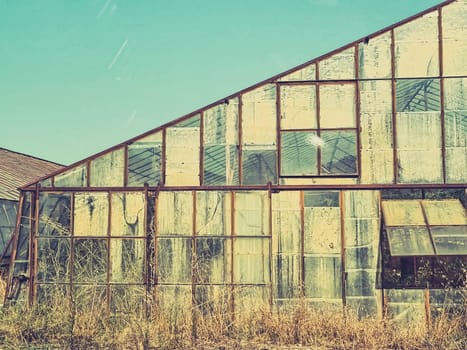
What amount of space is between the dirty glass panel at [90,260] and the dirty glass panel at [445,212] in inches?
304

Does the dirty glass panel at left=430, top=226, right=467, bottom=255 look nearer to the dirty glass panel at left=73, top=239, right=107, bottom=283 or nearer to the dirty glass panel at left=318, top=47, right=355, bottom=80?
the dirty glass panel at left=318, top=47, right=355, bottom=80

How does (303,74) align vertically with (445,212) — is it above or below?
above

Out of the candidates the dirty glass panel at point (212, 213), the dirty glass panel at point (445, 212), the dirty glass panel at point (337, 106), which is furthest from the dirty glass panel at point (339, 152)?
the dirty glass panel at point (212, 213)

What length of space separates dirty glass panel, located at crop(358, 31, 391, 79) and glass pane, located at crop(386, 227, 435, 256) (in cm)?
377

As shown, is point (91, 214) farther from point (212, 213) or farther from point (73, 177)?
point (212, 213)

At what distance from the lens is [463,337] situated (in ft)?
35.8

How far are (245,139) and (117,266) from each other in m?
4.35

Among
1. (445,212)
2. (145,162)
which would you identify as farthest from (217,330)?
(445,212)

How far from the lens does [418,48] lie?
1277 cm

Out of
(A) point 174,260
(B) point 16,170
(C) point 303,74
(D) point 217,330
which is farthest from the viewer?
(B) point 16,170

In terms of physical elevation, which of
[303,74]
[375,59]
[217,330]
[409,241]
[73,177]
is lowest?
[217,330]

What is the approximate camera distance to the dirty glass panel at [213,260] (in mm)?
12406

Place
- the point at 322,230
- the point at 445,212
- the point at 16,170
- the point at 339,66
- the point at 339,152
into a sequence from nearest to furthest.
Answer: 1. the point at 445,212
2. the point at 322,230
3. the point at 339,152
4. the point at 339,66
5. the point at 16,170

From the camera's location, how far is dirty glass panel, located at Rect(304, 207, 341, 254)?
12.3 meters
